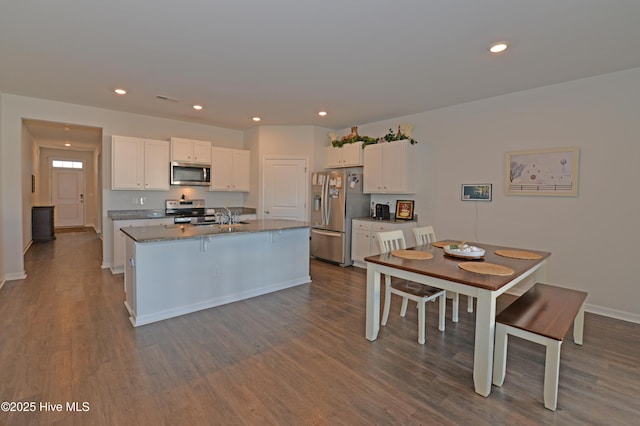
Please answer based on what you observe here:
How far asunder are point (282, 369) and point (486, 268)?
1729 millimetres

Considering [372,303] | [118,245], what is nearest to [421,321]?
[372,303]

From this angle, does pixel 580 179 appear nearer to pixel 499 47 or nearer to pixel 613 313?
pixel 613 313

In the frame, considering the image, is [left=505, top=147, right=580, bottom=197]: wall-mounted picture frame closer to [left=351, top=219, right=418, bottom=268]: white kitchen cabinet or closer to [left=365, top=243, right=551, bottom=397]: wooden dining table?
[left=365, top=243, right=551, bottom=397]: wooden dining table

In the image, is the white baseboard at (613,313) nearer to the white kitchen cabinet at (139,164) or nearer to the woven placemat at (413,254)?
the woven placemat at (413,254)

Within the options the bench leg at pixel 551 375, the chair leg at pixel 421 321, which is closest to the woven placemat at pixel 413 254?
the chair leg at pixel 421 321

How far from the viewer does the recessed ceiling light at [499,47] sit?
2.64 metres

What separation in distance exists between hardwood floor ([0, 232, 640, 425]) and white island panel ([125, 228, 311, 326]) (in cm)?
21

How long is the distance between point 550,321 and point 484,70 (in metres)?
2.54

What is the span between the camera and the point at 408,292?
2812 mm

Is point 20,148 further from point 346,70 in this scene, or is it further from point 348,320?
point 348,320

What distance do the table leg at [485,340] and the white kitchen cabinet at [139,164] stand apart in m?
5.22

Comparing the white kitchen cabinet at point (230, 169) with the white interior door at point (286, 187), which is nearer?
the white kitchen cabinet at point (230, 169)

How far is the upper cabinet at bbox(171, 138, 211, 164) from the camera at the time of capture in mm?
5367

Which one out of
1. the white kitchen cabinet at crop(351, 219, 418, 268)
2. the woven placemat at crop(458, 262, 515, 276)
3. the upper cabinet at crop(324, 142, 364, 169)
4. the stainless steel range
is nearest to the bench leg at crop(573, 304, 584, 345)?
the woven placemat at crop(458, 262, 515, 276)
